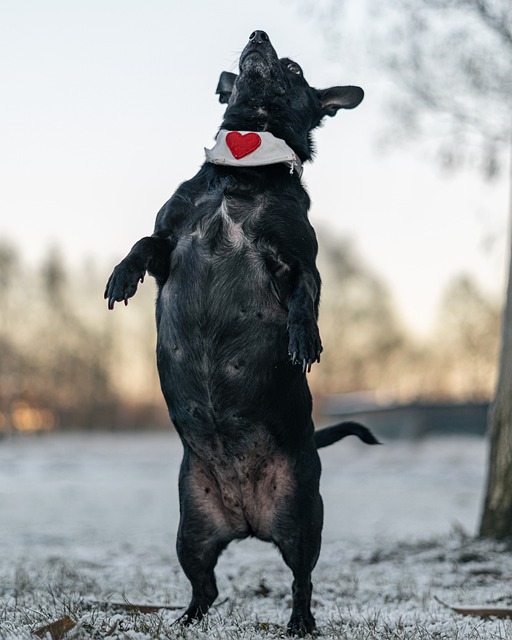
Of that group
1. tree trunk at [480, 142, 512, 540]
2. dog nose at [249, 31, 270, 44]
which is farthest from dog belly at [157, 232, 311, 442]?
tree trunk at [480, 142, 512, 540]

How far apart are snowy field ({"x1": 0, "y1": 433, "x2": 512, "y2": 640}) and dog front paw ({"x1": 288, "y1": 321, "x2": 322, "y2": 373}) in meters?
1.13

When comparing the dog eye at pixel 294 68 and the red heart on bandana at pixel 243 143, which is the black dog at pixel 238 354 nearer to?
the red heart on bandana at pixel 243 143

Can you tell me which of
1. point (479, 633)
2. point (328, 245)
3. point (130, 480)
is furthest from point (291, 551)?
point (328, 245)

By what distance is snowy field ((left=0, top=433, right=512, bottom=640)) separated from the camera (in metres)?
3.68

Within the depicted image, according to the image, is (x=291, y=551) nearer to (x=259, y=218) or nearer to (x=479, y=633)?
(x=479, y=633)

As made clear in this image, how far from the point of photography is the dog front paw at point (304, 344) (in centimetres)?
357

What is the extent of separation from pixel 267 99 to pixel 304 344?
1.48 meters

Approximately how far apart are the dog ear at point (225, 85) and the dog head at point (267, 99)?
23 cm

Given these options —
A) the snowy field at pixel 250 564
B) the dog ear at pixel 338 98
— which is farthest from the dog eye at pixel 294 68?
the snowy field at pixel 250 564

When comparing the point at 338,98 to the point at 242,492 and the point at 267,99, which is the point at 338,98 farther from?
the point at 242,492

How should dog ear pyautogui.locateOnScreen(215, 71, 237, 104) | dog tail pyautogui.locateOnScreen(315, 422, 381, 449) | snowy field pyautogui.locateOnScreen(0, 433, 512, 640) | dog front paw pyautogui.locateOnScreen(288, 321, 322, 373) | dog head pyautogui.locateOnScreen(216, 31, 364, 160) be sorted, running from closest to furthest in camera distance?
1. dog front paw pyautogui.locateOnScreen(288, 321, 322, 373)
2. snowy field pyautogui.locateOnScreen(0, 433, 512, 640)
3. dog head pyautogui.locateOnScreen(216, 31, 364, 160)
4. dog tail pyautogui.locateOnScreen(315, 422, 381, 449)
5. dog ear pyautogui.locateOnScreen(215, 71, 237, 104)

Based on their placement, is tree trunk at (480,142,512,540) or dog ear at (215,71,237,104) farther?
tree trunk at (480,142,512,540)

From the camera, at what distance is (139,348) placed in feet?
134

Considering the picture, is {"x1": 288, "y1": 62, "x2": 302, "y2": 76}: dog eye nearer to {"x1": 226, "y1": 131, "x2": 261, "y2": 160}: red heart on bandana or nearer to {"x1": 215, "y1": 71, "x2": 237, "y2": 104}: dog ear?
{"x1": 215, "y1": 71, "x2": 237, "y2": 104}: dog ear
